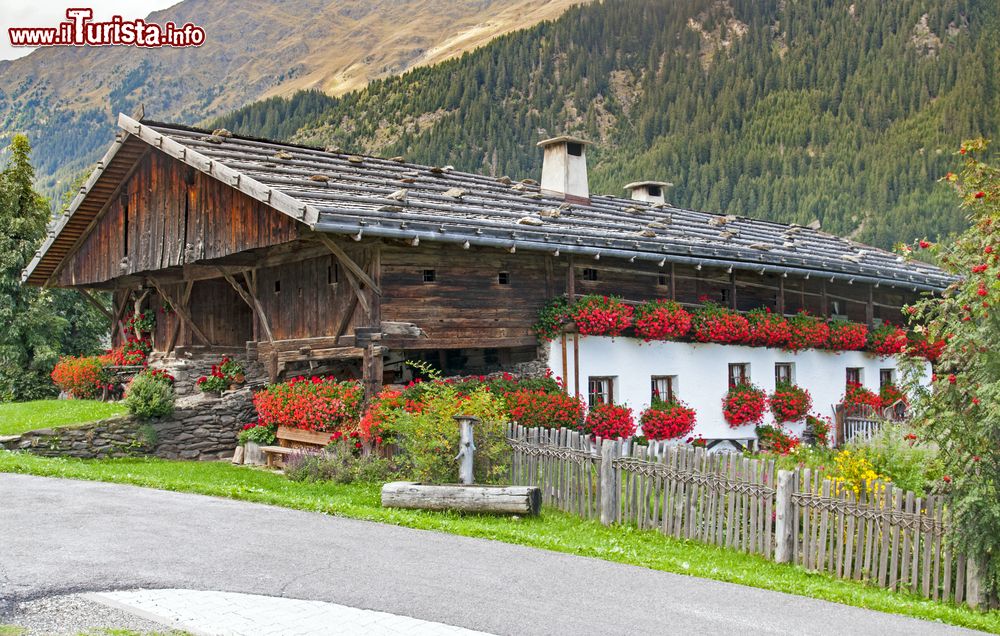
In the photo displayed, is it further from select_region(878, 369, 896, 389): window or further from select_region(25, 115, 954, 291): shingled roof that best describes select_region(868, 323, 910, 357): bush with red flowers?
select_region(25, 115, 954, 291): shingled roof

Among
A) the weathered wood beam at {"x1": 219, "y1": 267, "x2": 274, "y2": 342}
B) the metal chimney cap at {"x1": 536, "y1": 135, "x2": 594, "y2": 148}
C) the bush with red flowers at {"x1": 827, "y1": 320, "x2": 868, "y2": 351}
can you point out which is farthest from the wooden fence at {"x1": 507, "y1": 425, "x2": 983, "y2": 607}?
the bush with red flowers at {"x1": 827, "y1": 320, "x2": 868, "y2": 351}

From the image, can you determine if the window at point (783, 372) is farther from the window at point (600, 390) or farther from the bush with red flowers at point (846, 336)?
the window at point (600, 390)

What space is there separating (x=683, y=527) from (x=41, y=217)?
27.1m

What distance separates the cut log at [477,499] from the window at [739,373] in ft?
37.0

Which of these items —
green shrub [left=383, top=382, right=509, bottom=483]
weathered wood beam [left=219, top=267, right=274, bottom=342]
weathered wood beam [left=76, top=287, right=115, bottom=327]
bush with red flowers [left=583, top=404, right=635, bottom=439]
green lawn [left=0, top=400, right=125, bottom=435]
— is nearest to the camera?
green shrub [left=383, top=382, right=509, bottom=483]

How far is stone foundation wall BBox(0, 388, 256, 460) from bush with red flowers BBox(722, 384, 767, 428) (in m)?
11.0

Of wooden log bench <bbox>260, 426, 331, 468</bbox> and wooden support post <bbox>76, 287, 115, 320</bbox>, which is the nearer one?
wooden log bench <bbox>260, 426, 331, 468</bbox>

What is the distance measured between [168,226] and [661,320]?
37.7ft

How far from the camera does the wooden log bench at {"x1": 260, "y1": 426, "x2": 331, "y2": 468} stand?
17.3 meters

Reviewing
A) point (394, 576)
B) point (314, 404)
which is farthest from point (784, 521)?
point (314, 404)

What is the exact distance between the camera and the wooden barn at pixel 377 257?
16969 mm

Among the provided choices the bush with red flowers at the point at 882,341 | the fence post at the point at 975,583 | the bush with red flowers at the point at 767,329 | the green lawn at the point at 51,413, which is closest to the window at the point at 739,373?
the bush with red flowers at the point at 767,329

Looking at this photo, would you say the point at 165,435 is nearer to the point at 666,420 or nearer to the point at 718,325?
the point at 666,420

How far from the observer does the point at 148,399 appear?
64.0ft
